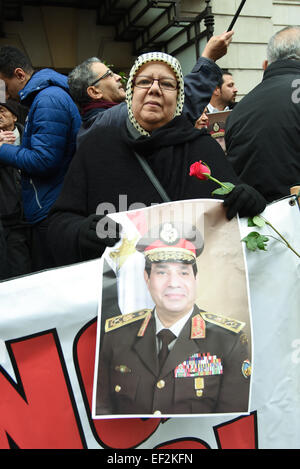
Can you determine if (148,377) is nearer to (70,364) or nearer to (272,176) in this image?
(70,364)

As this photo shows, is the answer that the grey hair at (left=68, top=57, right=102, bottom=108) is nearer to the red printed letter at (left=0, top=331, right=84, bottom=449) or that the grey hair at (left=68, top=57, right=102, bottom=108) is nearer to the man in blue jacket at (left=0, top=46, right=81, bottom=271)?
the man in blue jacket at (left=0, top=46, right=81, bottom=271)

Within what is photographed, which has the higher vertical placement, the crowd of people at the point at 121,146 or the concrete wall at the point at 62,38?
the concrete wall at the point at 62,38

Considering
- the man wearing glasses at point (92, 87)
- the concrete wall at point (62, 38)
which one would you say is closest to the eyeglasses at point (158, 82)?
the man wearing glasses at point (92, 87)

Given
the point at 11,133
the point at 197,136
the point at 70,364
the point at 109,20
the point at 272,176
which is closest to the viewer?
the point at 70,364

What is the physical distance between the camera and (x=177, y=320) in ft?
5.95

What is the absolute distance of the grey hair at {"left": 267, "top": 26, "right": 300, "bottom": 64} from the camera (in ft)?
9.58

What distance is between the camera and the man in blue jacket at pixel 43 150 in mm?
3174

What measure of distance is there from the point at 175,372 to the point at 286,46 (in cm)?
201

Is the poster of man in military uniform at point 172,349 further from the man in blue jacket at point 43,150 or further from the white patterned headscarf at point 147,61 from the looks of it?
the man in blue jacket at point 43,150

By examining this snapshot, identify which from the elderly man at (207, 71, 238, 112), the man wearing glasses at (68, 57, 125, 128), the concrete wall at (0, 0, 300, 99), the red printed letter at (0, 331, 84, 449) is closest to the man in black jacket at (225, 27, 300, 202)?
the man wearing glasses at (68, 57, 125, 128)

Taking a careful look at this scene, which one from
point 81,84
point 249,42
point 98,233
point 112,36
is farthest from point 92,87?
point 112,36

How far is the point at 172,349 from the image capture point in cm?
179
